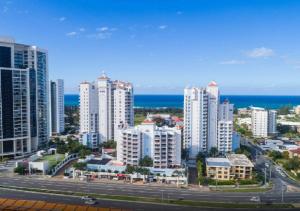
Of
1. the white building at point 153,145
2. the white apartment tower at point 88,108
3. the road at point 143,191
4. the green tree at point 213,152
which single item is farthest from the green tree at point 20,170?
the green tree at point 213,152

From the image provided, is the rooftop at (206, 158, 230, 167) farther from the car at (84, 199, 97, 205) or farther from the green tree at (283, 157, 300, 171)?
the car at (84, 199, 97, 205)

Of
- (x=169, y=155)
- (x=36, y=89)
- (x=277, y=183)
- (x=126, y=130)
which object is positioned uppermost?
(x=36, y=89)

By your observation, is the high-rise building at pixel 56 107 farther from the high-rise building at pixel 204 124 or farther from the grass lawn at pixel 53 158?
the high-rise building at pixel 204 124

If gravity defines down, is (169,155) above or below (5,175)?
above

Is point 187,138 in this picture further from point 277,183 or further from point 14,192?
point 14,192

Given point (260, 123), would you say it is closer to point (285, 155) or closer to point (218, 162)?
point (285, 155)

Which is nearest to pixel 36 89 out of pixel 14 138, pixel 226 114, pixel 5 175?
pixel 14 138

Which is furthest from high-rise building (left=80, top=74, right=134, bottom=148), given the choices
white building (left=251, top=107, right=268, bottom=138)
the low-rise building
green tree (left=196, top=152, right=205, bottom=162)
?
white building (left=251, top=107, right=268, bottom=138)
